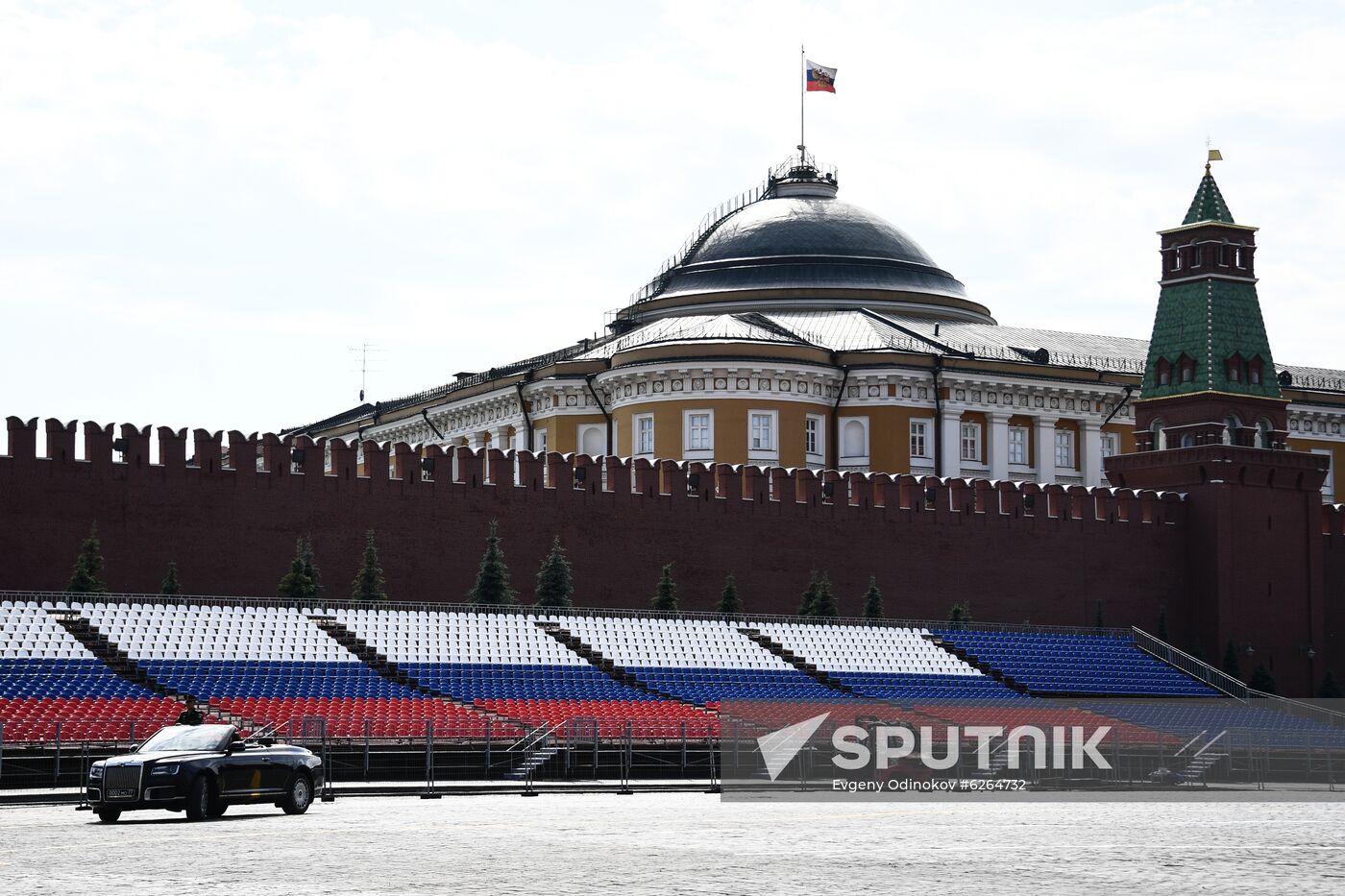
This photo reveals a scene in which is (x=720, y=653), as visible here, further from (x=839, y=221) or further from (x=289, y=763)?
(x=839, y=221)

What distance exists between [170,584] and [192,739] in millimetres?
18539

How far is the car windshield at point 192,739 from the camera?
90.0ft

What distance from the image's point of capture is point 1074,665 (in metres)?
53.2

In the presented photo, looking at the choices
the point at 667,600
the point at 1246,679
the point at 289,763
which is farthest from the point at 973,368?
the point at 289,763

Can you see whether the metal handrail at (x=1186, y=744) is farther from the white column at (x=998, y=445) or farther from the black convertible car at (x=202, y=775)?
the white column at (x=998, y=445)

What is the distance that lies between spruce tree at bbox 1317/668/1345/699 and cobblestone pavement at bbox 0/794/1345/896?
29.5 m

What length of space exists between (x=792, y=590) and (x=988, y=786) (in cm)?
1906

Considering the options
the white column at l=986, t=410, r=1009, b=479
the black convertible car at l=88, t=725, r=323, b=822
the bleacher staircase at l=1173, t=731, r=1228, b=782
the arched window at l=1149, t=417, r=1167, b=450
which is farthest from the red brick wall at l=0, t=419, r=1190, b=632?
the black convertible car at l=88, t=725, r=323, b=822

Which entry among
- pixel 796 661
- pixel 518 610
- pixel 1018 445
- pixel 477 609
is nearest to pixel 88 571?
pixel 477 609

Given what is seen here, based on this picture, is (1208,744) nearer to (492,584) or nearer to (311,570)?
(492,584)

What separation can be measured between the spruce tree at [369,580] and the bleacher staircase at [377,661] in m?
2.71

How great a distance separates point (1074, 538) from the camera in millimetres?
59594

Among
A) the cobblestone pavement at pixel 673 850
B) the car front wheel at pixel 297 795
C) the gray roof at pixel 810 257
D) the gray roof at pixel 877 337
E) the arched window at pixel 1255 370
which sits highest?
the gray roof at pixel 810 257

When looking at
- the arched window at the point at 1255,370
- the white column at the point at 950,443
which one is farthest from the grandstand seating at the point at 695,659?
the arched window at the point at 1255,370
